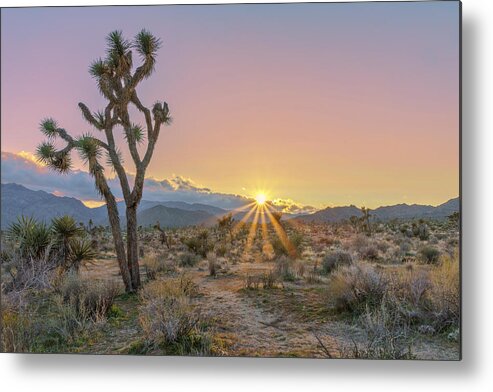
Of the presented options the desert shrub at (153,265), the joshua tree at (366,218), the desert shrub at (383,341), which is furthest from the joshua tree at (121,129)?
the desert shrub at (383,341)

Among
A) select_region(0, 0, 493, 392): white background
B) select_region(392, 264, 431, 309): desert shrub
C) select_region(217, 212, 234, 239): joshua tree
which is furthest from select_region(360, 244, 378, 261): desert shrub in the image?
select_region(217, 212, 234, 239): joshua tree

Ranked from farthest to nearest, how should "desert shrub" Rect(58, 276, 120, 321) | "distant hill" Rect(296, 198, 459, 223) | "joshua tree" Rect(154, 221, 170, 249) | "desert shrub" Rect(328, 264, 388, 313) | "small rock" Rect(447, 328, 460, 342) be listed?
"joshua tree" Rect(154, 221, 170, 249) → "desert shrub" Rect(58, 276, 120, 321) → "desert shrub" Rect(328, 264, 388, 313) → "distant hill" Rect(296, 198, 459, 223) → "small rock" Rect(447, 328, 460, 342)

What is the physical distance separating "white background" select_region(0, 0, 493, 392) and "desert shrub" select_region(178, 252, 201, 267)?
1.27 m

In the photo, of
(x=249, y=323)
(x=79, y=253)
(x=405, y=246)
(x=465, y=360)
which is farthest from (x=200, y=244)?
(x=465, y=360)

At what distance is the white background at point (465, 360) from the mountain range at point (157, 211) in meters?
0.42

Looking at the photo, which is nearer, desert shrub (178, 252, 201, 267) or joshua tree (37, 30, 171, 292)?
joshua tree (37, 30, 171, 292)

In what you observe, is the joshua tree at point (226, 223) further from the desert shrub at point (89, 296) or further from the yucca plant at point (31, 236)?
the yucca plant at point (31, 236)

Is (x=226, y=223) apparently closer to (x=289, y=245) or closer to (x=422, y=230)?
(x=289, y=245)

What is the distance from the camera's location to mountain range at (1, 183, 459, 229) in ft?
19.0

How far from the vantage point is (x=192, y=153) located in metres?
Result: 6.04

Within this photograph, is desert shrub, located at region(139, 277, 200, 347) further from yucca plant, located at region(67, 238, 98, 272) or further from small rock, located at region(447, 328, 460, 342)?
small rock, located at region(447, 328, 460, 342)

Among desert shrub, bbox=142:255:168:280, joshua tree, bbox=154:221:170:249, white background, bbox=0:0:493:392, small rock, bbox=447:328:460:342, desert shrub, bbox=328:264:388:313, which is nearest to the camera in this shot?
white background, bbox=0:0:493:392

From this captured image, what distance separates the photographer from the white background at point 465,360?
4.87 meters

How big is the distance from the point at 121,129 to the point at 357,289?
3.28m
